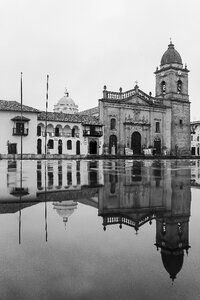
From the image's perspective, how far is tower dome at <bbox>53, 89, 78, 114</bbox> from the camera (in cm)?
6894

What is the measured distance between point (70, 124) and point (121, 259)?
1865 inches

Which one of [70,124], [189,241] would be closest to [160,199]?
[189,241]

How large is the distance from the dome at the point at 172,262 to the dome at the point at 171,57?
5516 cm

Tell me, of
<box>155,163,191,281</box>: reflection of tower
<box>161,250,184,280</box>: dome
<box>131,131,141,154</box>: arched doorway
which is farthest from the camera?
<box>131,131,141,154</box>: arched doorway

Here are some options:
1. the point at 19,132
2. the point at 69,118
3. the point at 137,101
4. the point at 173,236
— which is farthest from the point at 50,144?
the point at 173,236

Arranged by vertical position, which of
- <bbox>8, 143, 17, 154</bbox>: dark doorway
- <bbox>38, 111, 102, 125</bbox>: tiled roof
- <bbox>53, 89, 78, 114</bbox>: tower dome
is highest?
<bbox>53, 89, 78, 114</bbox>: tower dome

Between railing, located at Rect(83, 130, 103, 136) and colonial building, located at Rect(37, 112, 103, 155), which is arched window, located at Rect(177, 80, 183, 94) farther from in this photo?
railing, located at Rect(83, 130, 103, 136)

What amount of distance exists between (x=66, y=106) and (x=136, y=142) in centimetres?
2167

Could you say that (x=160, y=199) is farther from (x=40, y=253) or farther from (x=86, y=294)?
(x=86, y=294)

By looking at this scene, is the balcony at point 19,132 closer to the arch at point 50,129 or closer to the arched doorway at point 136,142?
the arch at point 50,129

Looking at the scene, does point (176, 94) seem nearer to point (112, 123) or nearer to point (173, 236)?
point (112, 123)

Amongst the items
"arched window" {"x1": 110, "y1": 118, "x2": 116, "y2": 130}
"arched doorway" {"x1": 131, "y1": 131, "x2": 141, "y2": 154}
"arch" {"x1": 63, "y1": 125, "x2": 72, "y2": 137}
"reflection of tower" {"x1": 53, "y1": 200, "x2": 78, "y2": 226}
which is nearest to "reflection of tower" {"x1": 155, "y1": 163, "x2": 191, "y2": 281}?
"reflection of tower" {"x1": 53, "y1": 200, "x2": 78, "y2": 226}

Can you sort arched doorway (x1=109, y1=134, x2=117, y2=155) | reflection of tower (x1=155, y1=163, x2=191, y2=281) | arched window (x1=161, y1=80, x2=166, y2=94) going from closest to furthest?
reflection of tower (x1=155, y1=163, x2=191, y2=281)
arched doorway (x1=109, y1=134, x2=117, y2=155)
arched window (x1=161, y1=80, x2=166, y2=94)

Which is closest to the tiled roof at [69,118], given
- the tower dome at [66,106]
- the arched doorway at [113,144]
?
the arched doorway at [113,144]
